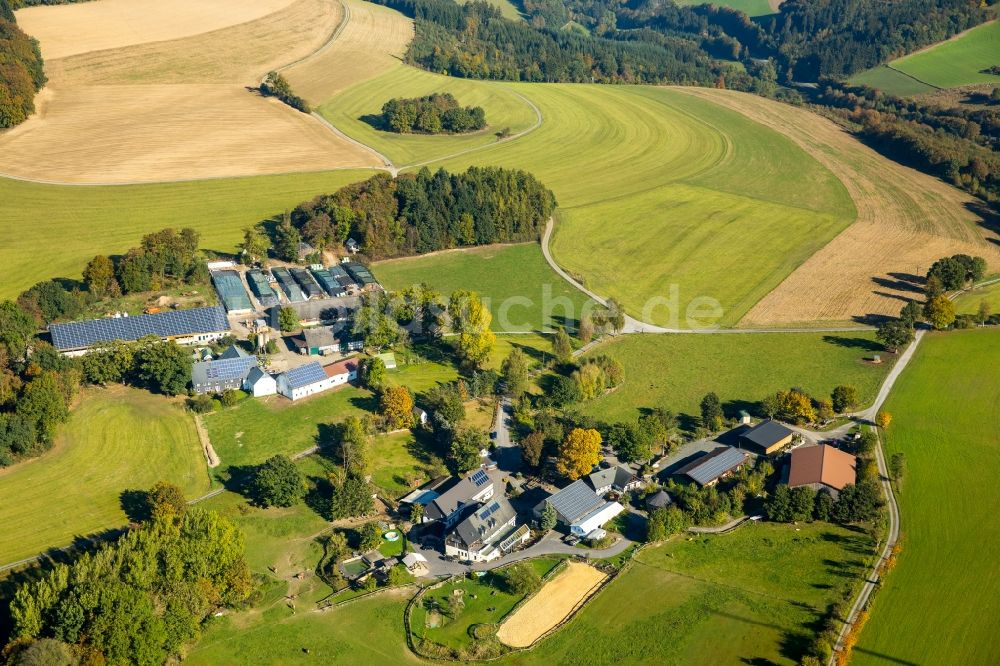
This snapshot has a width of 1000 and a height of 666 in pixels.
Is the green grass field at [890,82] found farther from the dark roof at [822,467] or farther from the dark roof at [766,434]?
the dark roof at [822,467]

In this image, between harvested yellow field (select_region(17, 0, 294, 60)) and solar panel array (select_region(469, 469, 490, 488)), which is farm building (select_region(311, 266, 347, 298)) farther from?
harvested yellow field (select_region(17, 0, 294, 60))

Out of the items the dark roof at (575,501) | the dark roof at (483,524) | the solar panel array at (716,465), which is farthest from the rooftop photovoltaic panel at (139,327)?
the solar panel array at (716,465)

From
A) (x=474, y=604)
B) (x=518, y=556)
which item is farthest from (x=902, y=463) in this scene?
(x=474, y=604)

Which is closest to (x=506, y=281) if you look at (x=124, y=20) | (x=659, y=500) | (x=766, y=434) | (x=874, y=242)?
(x=766, y=434)

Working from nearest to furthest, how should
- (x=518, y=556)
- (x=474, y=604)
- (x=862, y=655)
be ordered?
(x=862, y=655)
(x=474, y=604)
(x=518, y=556)

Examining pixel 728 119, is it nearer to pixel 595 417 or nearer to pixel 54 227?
pixel 595 417

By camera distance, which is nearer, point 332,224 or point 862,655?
point 862,655
